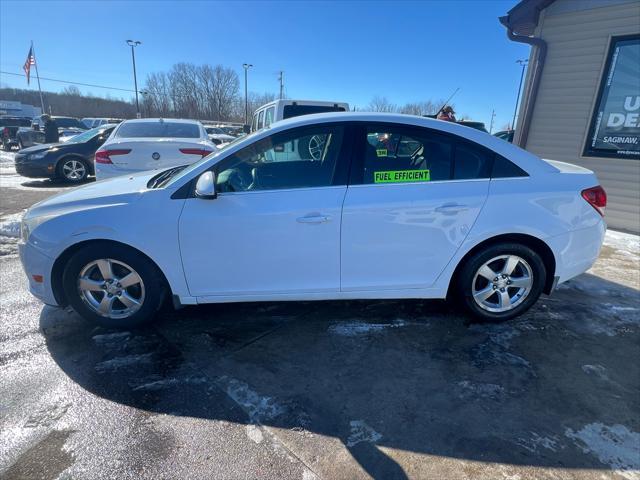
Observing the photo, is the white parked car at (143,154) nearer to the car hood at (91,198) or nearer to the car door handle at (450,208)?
the car hood at (91,198)

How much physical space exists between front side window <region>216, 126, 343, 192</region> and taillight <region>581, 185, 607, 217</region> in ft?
6.86

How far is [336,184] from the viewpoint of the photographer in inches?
112

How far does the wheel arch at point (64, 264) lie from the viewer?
9.38 feet

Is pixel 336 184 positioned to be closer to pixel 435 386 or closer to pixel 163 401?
pixel 435 386

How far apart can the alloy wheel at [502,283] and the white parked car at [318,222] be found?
3cm

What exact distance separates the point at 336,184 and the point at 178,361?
1.74m

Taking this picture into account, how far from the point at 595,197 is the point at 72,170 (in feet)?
36.9

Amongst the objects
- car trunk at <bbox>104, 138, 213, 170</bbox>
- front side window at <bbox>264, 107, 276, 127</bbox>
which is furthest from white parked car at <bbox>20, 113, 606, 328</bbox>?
front side window at <bbox>264, 107, 276, 127</bbox>

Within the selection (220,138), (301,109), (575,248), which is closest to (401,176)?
(575,248)

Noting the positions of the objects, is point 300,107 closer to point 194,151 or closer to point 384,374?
point 194,151

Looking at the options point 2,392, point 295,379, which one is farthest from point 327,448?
point 2,392

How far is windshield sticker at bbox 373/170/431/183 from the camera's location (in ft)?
9.52

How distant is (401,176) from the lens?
9.56 feet

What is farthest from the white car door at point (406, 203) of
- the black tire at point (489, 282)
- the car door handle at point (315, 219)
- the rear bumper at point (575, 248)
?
the rear bumper at point (575, 248)
